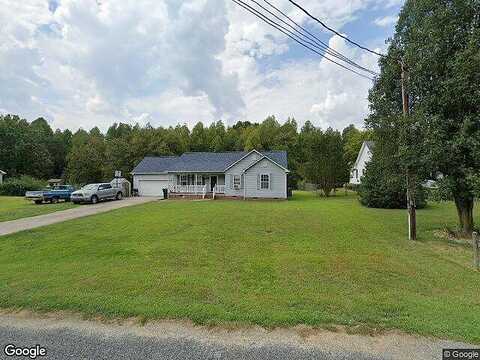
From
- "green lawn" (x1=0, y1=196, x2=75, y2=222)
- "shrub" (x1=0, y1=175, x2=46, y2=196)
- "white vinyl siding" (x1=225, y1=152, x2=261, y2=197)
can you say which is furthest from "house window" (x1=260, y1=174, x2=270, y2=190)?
"shrub" (x1=0, y1=175, x2=46, y2=196)

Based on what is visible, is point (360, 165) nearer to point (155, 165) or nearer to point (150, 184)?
point (155, 165)

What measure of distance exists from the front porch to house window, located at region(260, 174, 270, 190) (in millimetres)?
4033

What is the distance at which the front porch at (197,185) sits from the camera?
30.5 meters

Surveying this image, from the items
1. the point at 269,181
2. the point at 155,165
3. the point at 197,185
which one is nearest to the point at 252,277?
the point at 269,181

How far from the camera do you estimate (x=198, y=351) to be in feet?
12.4

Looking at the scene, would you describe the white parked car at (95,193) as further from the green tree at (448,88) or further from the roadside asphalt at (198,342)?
the roadside asphalt at (198,342)

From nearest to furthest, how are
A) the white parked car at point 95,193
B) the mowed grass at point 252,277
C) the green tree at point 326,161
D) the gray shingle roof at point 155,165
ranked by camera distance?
the mowed grass at point 252,277 → the white parked car at point 95,193 → the green tree at point 326,161 → the gray shingle roof at point 155,165

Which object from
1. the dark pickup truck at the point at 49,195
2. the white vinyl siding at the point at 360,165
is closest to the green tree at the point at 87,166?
the dark pickup truck at the point at 49,195

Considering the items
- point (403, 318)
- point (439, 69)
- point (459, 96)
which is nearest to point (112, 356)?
point (403, 318)

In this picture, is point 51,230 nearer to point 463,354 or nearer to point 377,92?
point 463,354

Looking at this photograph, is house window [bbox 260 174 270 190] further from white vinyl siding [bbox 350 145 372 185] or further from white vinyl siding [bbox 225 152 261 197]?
white vinyl siding [bbox 350 145 372 185]

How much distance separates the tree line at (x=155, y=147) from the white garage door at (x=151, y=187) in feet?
35.6

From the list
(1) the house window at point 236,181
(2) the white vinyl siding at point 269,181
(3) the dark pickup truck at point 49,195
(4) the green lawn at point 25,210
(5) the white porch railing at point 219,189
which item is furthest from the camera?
(5) the white porch railing at point 219,189

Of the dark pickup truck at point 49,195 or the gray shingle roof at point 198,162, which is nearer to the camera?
the dark pickup truck at point 49,195
